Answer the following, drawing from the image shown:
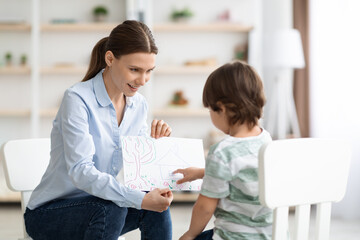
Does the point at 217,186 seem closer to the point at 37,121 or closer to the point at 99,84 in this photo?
the point at 99,84

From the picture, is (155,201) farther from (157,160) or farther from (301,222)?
(301,222)

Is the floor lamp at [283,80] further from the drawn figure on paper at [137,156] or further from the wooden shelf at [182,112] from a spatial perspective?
the drawn figure on paper at [137,156]

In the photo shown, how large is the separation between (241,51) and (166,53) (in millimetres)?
646

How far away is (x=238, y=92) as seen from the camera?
1373mm

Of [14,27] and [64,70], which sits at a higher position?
[14,27]

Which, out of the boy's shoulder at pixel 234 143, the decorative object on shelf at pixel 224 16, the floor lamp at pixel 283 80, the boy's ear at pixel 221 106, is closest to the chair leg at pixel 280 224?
the boy's shoulder at pixel 234 143

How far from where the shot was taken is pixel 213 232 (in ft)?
4.82

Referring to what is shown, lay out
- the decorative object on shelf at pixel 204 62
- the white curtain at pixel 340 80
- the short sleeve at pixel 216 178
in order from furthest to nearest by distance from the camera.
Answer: the decorative object on shelf at pixel 204 62 < the white curtain at pixel 340 80 < the short sleeve at pixel 216 178

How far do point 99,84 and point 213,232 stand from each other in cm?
69

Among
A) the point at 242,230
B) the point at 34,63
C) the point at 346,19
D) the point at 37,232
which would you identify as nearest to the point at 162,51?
the point at 34,63

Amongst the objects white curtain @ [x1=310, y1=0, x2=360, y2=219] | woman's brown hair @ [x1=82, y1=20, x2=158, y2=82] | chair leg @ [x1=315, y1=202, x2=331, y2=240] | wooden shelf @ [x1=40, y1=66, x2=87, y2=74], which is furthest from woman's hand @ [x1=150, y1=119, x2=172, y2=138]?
wooden shelf @ [x1=40, y1=66, x2=87, y2=74]

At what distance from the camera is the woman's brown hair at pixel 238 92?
1.37 metres

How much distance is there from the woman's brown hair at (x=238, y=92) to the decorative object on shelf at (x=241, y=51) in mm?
2958

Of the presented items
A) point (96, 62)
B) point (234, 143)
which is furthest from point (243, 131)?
point (96, 62)
